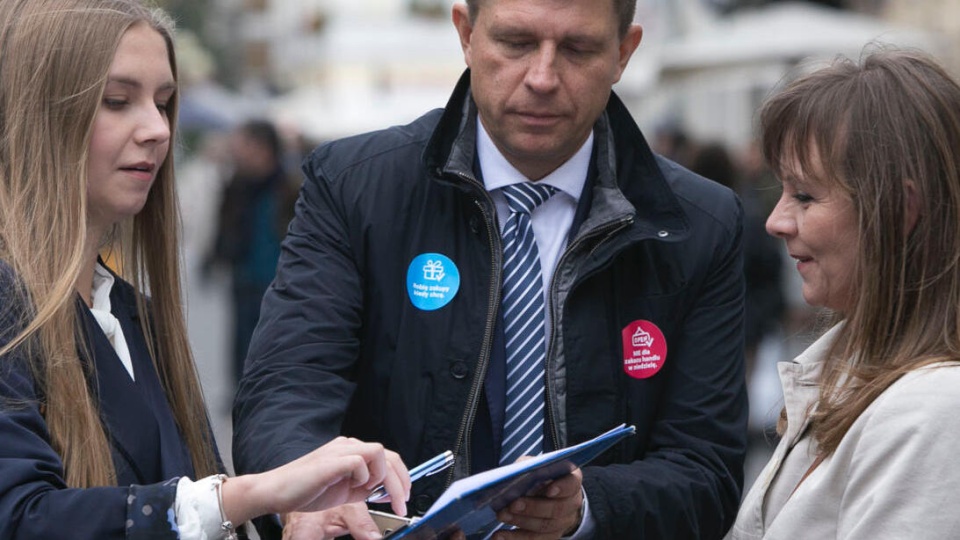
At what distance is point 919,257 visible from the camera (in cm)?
278

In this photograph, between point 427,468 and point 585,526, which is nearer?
point 427,468

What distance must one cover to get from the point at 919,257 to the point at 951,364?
0.24 metres

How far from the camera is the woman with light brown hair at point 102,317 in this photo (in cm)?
265

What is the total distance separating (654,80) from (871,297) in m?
24.3

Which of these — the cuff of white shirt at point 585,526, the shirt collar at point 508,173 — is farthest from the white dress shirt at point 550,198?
the cuff of white shirt at point 585,526

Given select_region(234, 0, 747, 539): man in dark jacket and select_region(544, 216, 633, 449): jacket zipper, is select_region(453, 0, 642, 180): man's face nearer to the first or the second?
select_region(234, 0, 747, 539): man in dark jacket

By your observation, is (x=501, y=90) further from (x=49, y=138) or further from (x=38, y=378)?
(x=38, y=378)

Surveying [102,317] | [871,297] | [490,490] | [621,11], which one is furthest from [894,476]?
[102,317]

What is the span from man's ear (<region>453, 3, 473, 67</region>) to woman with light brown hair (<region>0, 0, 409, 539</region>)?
683 mm

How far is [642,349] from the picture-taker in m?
3.42

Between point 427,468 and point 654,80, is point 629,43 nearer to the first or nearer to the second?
point 427,468

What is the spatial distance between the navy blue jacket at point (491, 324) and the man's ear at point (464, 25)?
0.45 ft

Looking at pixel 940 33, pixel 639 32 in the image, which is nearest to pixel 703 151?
pixel 639 32

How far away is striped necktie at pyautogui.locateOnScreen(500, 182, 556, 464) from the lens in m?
3.36
